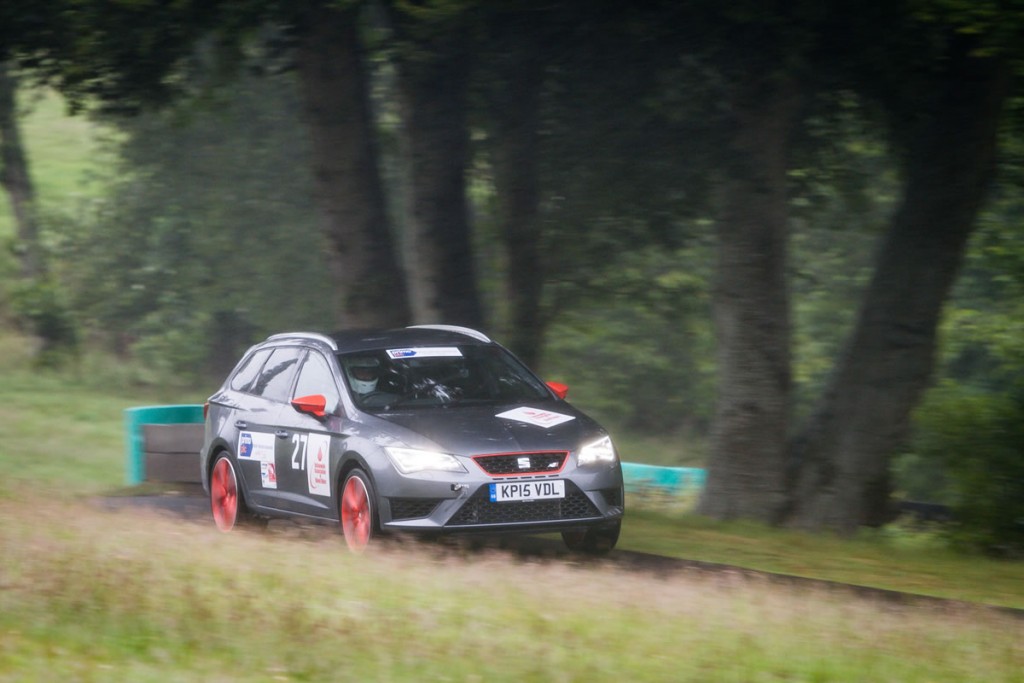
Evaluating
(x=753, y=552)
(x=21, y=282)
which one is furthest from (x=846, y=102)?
(x=21, y=282)

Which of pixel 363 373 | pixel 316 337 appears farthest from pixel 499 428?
pixel 316 337

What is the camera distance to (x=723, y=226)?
1407cm

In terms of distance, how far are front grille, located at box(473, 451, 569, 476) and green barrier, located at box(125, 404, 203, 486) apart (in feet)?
26.2

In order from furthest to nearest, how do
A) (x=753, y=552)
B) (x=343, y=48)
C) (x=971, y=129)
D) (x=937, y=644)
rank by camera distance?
1. (x=343, y=48)
2. (x=971, y=129)
3. (x=753, y=552)
4. (x=937, y=644)

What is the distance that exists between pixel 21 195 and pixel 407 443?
101 feet

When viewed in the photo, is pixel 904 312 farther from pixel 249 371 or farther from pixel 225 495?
pixel 225 495

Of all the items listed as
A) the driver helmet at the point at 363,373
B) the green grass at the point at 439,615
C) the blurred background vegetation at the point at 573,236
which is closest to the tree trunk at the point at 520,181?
the blurred background vegetation at the point at 573,236

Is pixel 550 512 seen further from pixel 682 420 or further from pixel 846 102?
pixel 682 420

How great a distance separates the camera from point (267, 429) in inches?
468

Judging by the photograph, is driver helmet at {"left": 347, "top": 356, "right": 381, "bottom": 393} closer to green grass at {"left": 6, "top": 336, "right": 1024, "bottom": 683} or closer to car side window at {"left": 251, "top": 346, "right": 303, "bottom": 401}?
car side window at {"left": 251, "top": 346, "right": 303, "bottom": 401}

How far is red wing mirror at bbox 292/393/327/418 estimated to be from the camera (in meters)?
11.0

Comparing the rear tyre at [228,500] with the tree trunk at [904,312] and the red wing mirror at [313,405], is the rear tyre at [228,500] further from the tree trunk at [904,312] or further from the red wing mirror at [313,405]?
the tree trunk at [904,312]

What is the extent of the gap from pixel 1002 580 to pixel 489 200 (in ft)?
38.7

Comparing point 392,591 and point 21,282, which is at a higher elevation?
point 392,591
